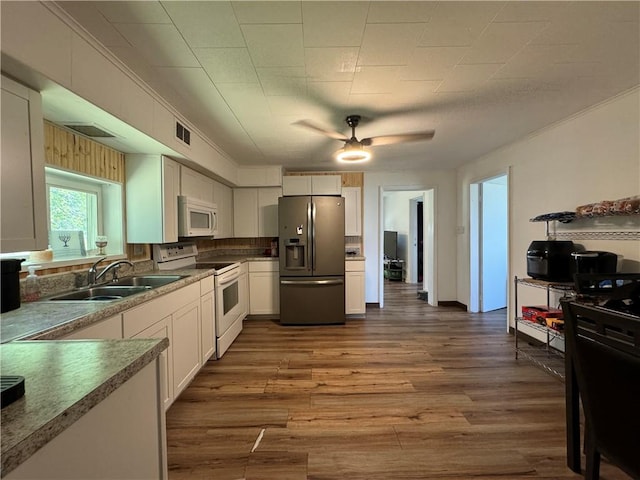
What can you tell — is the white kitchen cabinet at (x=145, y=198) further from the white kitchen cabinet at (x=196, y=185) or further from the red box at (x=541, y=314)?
the red box at (x=541, y=314)

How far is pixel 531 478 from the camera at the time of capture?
153 cm

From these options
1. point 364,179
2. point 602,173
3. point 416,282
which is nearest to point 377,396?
point 602,173

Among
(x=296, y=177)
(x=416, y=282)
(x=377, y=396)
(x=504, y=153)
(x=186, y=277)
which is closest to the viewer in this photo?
(x=377, y=396)

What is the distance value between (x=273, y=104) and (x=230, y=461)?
2.41 meters

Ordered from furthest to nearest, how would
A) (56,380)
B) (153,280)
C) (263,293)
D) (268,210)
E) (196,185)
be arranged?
(268,210) → (263,293) → (196,185) → (153,280) → (56,380)

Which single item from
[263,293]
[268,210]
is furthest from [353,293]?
[268,210]

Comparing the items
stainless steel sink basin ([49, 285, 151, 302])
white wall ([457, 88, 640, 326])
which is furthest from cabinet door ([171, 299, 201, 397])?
white wall ([457, 88, 640, 326])

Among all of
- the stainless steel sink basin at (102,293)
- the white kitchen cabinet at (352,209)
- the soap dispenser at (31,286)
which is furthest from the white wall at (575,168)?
the soap dispenser at (31,286)

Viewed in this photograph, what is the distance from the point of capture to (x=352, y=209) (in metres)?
4.73

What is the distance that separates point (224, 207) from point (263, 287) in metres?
1.28

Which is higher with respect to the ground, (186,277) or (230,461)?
(186,277)

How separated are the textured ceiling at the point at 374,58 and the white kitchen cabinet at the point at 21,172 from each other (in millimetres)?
494

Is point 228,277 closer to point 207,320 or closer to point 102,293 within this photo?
point 207,320

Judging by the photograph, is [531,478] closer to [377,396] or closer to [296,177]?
[377,396]
